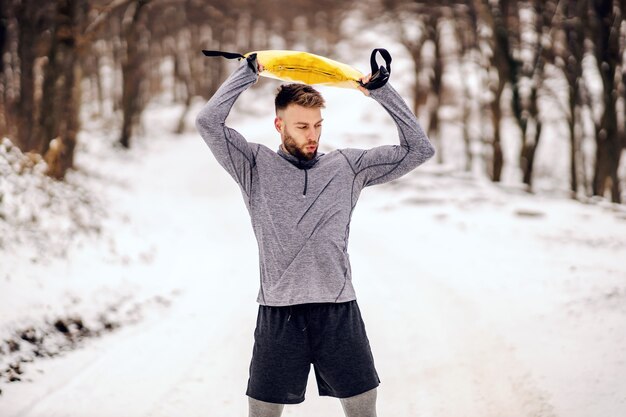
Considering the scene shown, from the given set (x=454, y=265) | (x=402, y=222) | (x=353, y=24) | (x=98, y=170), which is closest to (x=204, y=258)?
(x=454, y=265)

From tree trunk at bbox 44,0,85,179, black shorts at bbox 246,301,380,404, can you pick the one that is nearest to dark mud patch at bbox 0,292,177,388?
black shorts at bbox 246,301,380,404

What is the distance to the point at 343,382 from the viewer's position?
91.7 inches

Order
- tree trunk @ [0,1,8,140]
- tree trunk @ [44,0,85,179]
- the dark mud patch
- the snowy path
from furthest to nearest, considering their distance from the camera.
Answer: tree trunk @ [0,1,8,140]
tree trunk @ [44,0,85,179]
the dark mud patch
the snowy path

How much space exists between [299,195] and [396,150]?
0.53 metres

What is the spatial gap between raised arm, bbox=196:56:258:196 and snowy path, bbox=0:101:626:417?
7.49ft

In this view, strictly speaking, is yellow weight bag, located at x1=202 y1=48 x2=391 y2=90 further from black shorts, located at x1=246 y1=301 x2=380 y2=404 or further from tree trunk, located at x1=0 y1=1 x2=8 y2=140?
tree trunk, located at x1=0 y1=1 x2=8 y2=140

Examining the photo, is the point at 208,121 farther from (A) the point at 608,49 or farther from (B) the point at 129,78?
(B) the point at 129,78

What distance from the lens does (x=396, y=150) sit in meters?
2.57

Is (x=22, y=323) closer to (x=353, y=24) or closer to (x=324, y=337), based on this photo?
(x=324, y=337)

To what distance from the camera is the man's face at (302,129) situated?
96.1 inches

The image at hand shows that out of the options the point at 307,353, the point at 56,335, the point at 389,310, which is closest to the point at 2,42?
the point at 56,335

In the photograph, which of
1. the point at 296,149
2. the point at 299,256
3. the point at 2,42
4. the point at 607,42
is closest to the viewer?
the point at 299,256

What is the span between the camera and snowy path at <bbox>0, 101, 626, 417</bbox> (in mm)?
4070

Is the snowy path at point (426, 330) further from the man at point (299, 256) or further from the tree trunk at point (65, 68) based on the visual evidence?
the tree trunk at point (65, 68)
